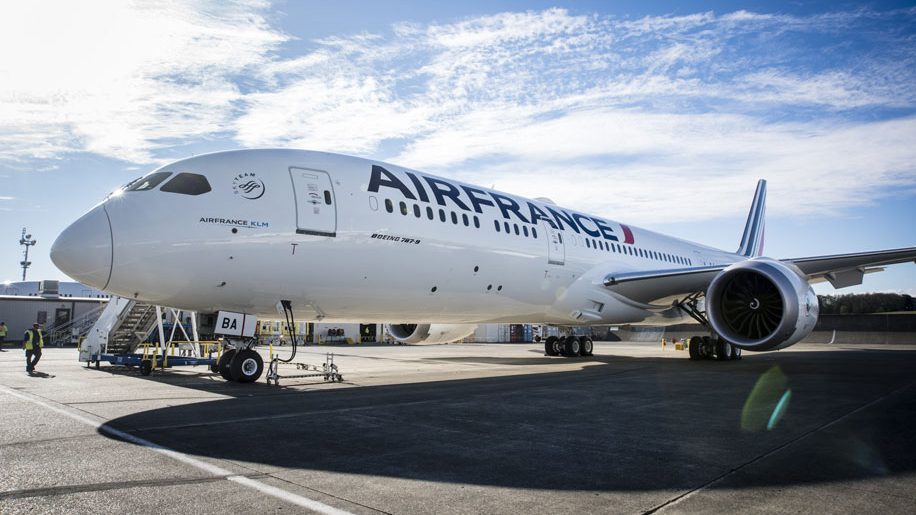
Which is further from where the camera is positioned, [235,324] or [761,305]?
[761,305]

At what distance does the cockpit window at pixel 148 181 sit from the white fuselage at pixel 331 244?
0.50 ft

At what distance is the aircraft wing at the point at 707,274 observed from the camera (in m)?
14.2

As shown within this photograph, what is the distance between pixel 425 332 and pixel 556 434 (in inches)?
397

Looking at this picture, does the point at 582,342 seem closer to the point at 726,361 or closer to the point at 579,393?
the point at 726,361

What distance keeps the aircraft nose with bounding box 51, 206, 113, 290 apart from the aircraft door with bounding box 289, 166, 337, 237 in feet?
8.29

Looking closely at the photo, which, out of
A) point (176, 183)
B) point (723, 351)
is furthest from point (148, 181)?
point (723, 351)

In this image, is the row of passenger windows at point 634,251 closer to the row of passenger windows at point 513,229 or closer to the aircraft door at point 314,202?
the row of passenger windows at point 513,229

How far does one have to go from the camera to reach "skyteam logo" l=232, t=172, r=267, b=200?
357 inches

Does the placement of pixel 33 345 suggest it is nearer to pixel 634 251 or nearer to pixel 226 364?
pixel 226 364

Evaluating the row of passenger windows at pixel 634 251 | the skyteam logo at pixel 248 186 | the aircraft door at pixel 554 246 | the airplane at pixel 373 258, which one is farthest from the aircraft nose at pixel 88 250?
the row of passenger windows at pixel 634 251

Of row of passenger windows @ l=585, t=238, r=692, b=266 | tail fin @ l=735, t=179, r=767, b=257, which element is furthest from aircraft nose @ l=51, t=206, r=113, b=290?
tail fin @ l=735, t=179, r=767, b=257

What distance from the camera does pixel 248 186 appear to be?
360 inches

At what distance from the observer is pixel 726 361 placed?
1728 centimetres

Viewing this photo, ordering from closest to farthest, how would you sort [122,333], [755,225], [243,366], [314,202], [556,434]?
[556,434] < [314,202] < [243,366] < [122,333] < [755,225]
